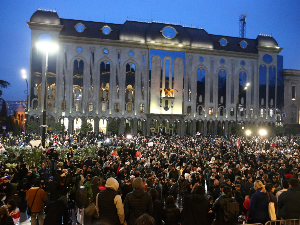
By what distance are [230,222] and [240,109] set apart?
57.2m

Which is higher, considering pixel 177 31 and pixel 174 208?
pixel 177 31

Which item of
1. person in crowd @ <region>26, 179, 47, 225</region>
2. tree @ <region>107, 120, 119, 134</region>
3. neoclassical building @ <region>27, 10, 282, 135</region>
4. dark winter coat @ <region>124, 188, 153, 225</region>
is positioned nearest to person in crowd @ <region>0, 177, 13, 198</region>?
person in crowd @ <region>26, 179, 47, 225</region>

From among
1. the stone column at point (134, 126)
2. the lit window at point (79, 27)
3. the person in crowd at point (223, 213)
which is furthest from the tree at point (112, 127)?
the person in crowd at point (223, 213)

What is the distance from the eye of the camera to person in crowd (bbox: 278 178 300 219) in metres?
6.31

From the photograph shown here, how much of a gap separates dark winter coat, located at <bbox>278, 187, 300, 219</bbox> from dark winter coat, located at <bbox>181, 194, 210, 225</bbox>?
2003 mm

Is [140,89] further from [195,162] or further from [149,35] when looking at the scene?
[195,162]

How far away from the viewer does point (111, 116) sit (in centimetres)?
5247

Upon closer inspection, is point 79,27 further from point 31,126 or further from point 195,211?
point 195,211

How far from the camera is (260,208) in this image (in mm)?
6320

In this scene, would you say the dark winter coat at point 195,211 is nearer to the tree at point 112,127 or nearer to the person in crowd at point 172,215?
the person in crowd at point 172,215

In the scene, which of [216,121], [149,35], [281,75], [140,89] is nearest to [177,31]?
[149,35]

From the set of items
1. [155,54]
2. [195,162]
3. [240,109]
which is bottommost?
[195,162]

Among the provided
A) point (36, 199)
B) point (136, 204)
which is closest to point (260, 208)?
point (136, 204)

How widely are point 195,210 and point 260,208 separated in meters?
1.65
